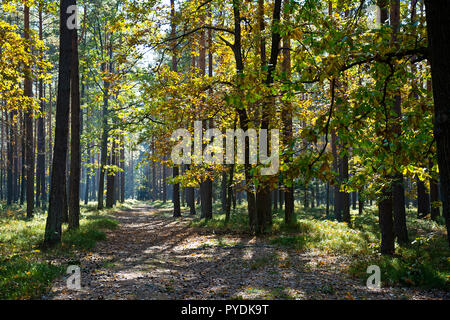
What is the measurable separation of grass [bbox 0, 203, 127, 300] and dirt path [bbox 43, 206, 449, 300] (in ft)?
1.32

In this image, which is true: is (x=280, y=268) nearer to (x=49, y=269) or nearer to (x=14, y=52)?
(x=49, y=269)

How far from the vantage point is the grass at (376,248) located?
24.4 feet

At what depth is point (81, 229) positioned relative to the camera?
565 inches

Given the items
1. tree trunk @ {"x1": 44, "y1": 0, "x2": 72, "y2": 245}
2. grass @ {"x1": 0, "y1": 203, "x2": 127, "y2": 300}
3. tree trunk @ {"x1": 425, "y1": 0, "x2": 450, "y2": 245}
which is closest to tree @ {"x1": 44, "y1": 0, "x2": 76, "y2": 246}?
tree trunk @ {"x1": 44, "y1": 0, "x2": 72, "y2": 245}

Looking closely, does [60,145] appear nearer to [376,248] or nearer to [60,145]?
[60,145]

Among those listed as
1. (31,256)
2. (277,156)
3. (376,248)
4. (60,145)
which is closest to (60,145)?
(60,145)

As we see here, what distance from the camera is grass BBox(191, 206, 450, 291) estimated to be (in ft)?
24.4

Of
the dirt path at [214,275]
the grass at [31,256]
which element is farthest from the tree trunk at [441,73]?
the grass at [31,256]

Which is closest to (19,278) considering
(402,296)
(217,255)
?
(217,255)

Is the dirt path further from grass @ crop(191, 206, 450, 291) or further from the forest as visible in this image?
grass @ crop(191, 206, 450, 291)

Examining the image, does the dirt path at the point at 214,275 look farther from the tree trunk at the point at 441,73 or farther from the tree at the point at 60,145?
the tree trunk at the point at 441,73

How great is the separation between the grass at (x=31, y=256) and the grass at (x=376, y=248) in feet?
22.7

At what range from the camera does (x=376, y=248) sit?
1147cm
